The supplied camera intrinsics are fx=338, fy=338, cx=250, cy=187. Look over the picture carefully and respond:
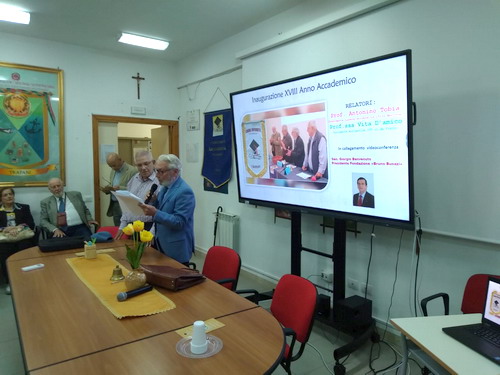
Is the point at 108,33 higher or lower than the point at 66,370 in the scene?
higher

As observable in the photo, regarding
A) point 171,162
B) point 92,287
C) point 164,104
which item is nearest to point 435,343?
point 92,287

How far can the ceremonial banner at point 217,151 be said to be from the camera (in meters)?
4.46

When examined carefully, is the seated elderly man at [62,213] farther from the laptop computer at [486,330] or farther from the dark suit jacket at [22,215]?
the laptop computer at [486,330]

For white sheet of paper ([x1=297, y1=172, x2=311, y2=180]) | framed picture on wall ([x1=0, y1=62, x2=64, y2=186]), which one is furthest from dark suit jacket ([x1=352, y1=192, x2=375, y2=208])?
framed picture on wall ([x1=0, y1=62, x2=64, y2=186])

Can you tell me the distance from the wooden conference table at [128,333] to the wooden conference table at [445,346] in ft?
2.15

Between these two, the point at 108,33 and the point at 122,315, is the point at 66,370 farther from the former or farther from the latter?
the point at 108,33

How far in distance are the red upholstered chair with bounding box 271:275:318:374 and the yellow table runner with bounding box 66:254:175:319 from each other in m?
0.66

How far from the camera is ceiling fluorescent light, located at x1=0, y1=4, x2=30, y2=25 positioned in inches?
139

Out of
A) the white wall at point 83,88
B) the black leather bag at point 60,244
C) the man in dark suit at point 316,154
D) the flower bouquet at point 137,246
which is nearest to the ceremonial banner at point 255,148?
the man in dark suit at point 316,154

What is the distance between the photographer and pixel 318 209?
9.30 feet

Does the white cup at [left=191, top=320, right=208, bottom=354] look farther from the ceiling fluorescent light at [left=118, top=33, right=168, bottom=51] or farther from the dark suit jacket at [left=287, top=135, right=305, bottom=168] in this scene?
the ceiling fluorescent light at [left=118, top=33, right=168, bottom=51]

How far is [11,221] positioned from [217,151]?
2.66m

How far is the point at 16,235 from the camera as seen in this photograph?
3.86 meters

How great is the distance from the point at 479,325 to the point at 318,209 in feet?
4.60
